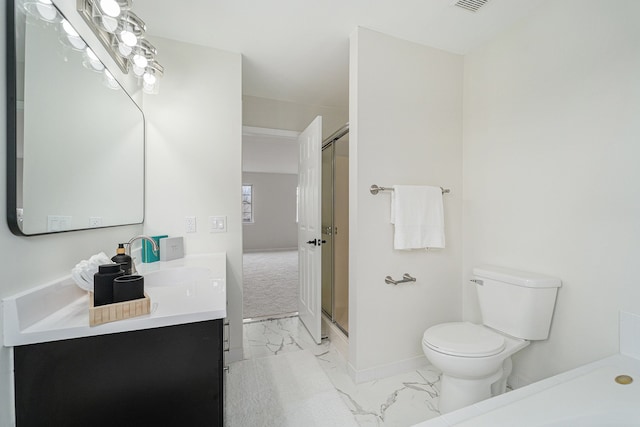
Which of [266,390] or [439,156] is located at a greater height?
[439,156]

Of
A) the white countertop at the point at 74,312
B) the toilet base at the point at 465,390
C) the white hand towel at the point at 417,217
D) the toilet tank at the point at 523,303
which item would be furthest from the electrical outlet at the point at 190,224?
the toilet tank at the point at 523,303

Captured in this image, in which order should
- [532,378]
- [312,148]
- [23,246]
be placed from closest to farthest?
[23,246] < [532,378] < [312,148]

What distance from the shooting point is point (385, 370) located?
5.98ft

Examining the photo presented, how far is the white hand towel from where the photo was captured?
1.78 meters

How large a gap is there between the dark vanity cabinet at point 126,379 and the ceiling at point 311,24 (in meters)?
1.80

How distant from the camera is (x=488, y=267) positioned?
1.80 m

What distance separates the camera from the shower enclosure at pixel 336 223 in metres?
2.59

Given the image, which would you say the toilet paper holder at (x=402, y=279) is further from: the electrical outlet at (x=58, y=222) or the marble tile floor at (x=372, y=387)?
the electrical outlet at (x=58, y=222)

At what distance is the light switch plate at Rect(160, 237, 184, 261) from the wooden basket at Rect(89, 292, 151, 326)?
97 cm

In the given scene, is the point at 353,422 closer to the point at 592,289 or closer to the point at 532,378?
the point at 532,378

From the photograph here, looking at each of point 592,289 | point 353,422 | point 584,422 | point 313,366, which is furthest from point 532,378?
point 313,366

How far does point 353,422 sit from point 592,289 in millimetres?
1430

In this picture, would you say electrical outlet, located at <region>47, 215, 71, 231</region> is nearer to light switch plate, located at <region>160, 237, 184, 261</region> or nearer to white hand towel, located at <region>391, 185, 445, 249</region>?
light switch plate, located at <region>160, 237, 184, 261</region>

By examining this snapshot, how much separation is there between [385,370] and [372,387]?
6.3 inches
